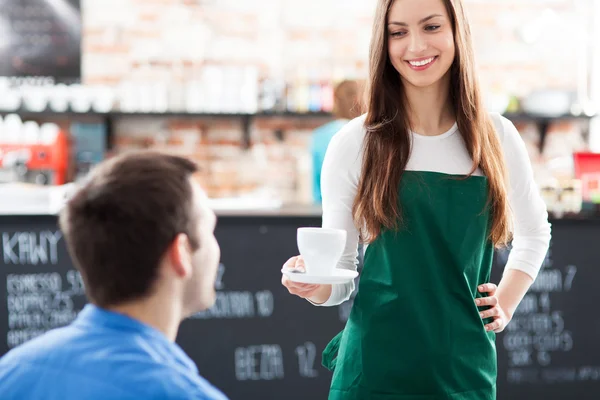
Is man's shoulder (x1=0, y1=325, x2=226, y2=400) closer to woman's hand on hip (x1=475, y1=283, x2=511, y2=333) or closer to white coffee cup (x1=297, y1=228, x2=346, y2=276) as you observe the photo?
white coffee cup (x1=297, y1=228, x2=346, y2=276)

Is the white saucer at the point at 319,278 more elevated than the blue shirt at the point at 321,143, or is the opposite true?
the blue shirt at the point at 321,143

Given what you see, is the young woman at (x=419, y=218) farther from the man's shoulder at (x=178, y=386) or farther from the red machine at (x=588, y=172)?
the red machine at (x=588, y=172)

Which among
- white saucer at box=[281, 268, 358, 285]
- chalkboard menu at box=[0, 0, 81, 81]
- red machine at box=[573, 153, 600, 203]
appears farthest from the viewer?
chalkboard menu at box=[0, 0, 81, 81]

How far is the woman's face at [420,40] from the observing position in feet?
5.03

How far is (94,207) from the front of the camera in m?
0.97

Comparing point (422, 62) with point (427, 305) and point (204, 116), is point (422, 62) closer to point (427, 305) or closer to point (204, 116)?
point (427, 305)

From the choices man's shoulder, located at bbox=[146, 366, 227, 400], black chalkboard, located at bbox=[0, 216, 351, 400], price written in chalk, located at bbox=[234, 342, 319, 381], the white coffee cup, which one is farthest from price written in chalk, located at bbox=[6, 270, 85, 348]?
man's shoulder, located at bbox=[146, 366, 227, 400]

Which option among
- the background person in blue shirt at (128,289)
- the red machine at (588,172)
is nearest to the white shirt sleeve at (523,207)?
the background person in blue shirt at (128,289)

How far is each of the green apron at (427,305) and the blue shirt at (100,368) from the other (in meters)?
0.66

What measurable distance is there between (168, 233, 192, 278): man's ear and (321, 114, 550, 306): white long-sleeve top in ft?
1.95

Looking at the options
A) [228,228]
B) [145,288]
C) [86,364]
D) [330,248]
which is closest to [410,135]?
[330,248]

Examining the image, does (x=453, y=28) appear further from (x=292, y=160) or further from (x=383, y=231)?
(x=292, y=160)

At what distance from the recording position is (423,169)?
5.14 feet

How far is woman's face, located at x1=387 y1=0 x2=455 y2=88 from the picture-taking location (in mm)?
1534
